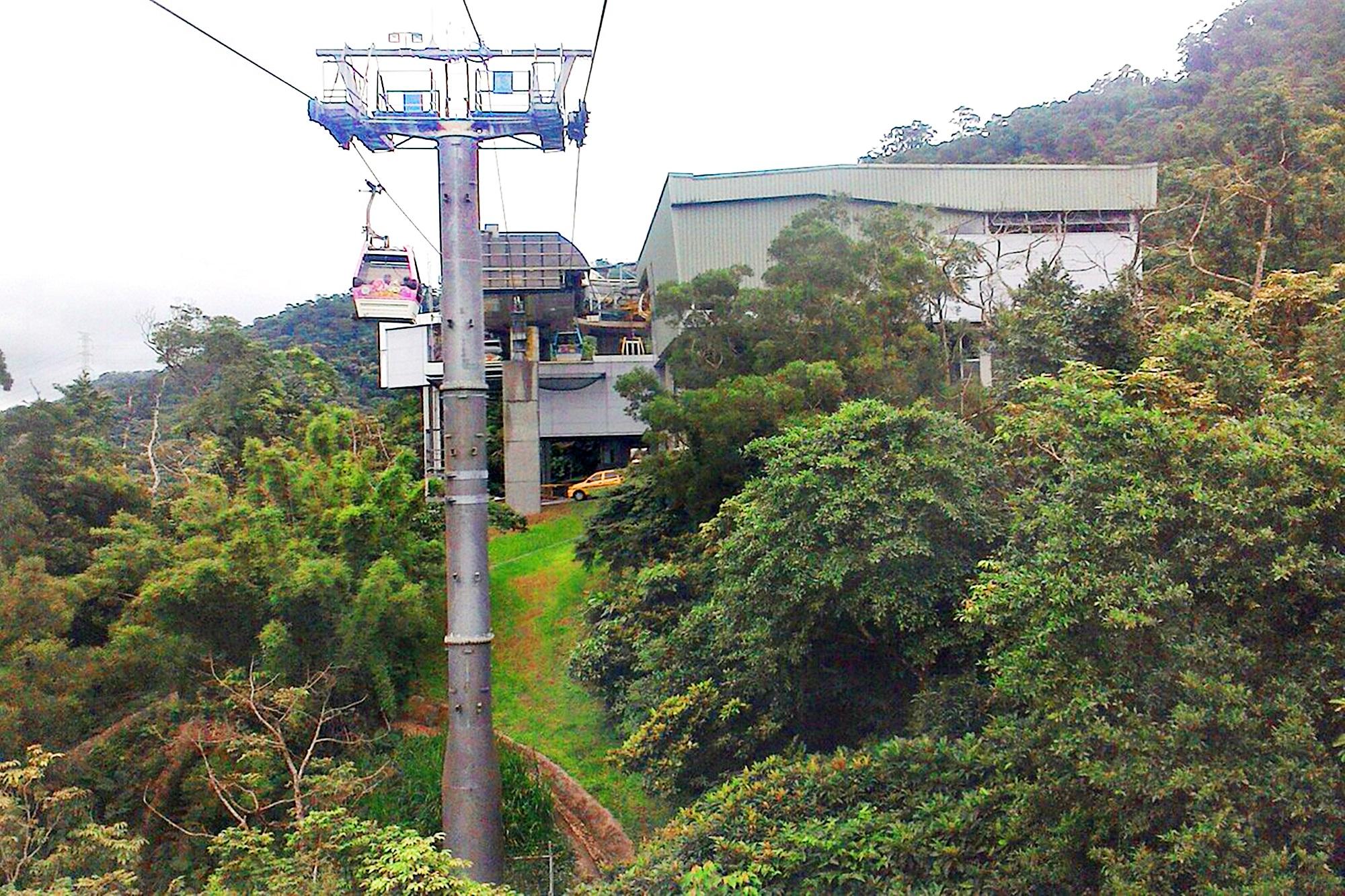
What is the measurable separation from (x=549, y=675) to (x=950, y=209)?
15843 mm

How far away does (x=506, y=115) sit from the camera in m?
8.19

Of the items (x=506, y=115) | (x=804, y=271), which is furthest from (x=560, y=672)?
(x=506, y=115)

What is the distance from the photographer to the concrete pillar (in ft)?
79.6

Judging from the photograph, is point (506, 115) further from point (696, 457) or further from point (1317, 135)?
point (1317, 135)

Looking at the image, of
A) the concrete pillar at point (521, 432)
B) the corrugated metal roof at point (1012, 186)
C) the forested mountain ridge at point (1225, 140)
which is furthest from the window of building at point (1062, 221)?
the concrete pillar at point (521, 432)

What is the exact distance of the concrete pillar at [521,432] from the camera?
955 inches

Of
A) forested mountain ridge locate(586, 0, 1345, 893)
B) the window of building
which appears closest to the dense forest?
forested mountain ridge locate(586, 0, 1345, 893)

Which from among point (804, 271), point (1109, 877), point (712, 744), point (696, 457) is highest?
point (804, 271)

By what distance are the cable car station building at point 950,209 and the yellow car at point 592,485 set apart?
3.87 metres

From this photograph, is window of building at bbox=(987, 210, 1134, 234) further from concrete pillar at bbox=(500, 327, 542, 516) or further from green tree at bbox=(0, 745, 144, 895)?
green tree at bbox=(0, 745, 144, 895)

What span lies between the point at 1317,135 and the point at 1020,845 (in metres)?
13.8

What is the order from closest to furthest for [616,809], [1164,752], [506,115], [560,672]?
1. [1164,752]
2. [506,115]
3. [616,809]
4. [560,672]

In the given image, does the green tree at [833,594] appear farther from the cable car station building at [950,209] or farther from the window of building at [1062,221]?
the window of building at [1062,221]

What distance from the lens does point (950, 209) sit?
81.6ft
